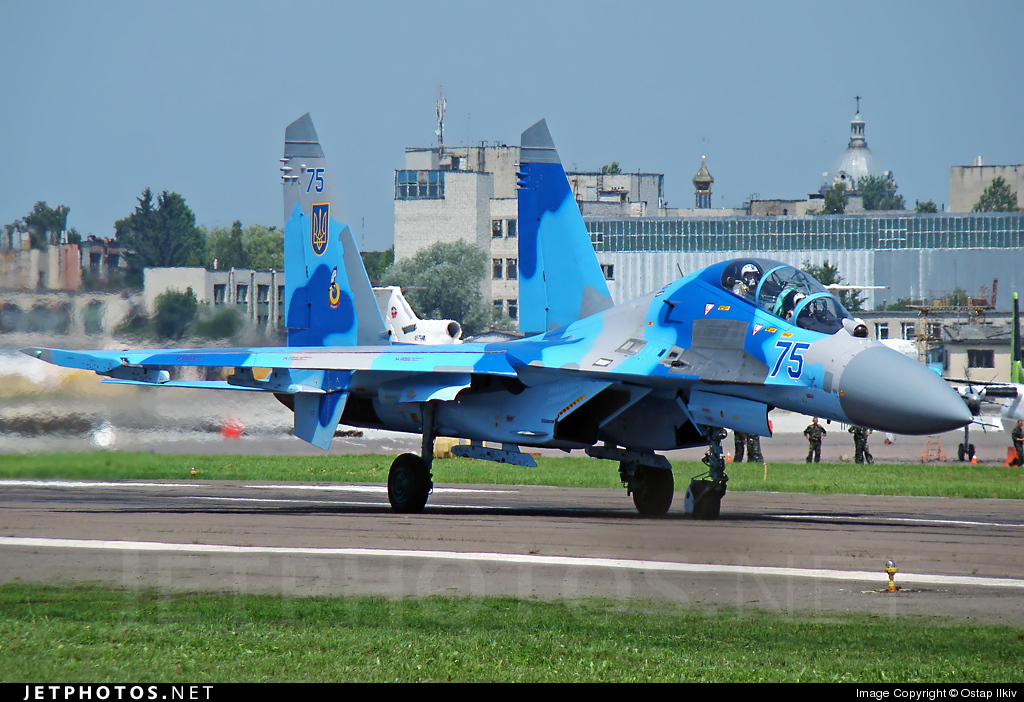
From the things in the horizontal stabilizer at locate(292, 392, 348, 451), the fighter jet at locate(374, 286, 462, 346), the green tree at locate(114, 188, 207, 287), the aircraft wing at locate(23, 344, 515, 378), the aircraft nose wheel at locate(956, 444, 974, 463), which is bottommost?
the aircraft nose wheel at locate(956, 444, 974, 463)

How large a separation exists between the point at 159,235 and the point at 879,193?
152m

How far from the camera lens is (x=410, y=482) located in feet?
55.8

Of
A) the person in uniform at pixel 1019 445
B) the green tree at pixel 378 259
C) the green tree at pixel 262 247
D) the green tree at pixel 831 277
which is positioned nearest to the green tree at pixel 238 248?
the green tree at pixel 262 247

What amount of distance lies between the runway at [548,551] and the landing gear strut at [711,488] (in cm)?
29

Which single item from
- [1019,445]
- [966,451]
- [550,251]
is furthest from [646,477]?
[966,451]

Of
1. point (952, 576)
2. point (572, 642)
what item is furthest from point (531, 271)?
point (572, 642)

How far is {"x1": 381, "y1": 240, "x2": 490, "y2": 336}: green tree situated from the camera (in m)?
75.8

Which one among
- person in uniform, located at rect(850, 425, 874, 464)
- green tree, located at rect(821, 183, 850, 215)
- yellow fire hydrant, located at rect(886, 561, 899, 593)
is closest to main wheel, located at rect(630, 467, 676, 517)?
yellow fire hydrant, located at rect(886, 561, 899, 593)

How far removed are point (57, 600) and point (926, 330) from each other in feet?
185

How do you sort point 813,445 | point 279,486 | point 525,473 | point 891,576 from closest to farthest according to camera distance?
point 891,576 < point 279,486 < point 525,473 < point 813,445

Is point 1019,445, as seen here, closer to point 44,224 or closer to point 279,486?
point 279,486

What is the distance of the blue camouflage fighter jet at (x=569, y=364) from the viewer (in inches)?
537

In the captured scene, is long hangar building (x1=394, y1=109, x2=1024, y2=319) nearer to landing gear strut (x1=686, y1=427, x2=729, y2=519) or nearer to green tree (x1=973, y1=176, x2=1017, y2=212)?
green tree (x1=973, y1=176, x2=1017, y2=212)

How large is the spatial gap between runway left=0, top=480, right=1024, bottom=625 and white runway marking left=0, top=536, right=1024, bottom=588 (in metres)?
0.02
